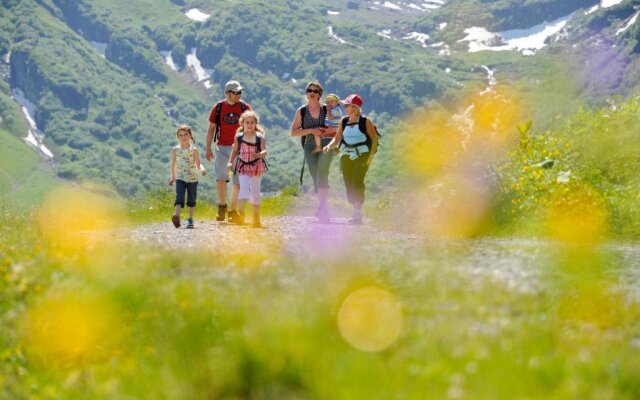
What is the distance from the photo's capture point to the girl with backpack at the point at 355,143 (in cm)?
1609

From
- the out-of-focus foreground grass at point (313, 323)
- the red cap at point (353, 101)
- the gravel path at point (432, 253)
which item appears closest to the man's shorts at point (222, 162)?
the red cap at point (353, 101)

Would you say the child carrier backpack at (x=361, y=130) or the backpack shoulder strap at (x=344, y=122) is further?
the backpack shoulder strap at (x=344, y=122)

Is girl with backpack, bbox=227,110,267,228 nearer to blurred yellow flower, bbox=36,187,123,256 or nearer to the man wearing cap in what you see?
the man wearing cap

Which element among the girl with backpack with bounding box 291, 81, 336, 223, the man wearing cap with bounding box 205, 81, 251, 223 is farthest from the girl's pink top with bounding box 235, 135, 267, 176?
the girl with backpack with bounding box 291, 81, 336, 223

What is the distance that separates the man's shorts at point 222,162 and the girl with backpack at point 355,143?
2.41 metres

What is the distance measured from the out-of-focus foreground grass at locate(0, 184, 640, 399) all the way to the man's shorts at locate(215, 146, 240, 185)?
7.71 meters

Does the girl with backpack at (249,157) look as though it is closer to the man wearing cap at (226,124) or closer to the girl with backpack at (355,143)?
the man wearing cap at (226,124)

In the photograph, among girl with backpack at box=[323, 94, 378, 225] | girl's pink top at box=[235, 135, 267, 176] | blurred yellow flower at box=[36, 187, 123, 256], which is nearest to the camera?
blurred yellow flower at box=[36, 187, 123, 256]

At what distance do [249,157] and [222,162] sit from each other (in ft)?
5.72

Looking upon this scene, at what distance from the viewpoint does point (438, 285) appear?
25.1ft

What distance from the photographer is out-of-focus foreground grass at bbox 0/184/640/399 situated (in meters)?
4.96

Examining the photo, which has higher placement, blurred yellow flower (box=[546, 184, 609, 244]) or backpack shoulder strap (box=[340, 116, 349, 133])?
backpack shoulder strap (box=[340, 116, 349, 133])

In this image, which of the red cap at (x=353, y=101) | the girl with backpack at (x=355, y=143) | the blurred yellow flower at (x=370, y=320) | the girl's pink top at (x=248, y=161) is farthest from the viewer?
the girl's pink top at (x=248, y=161)

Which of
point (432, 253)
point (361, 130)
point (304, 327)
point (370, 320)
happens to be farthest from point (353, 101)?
point (304, 327)
